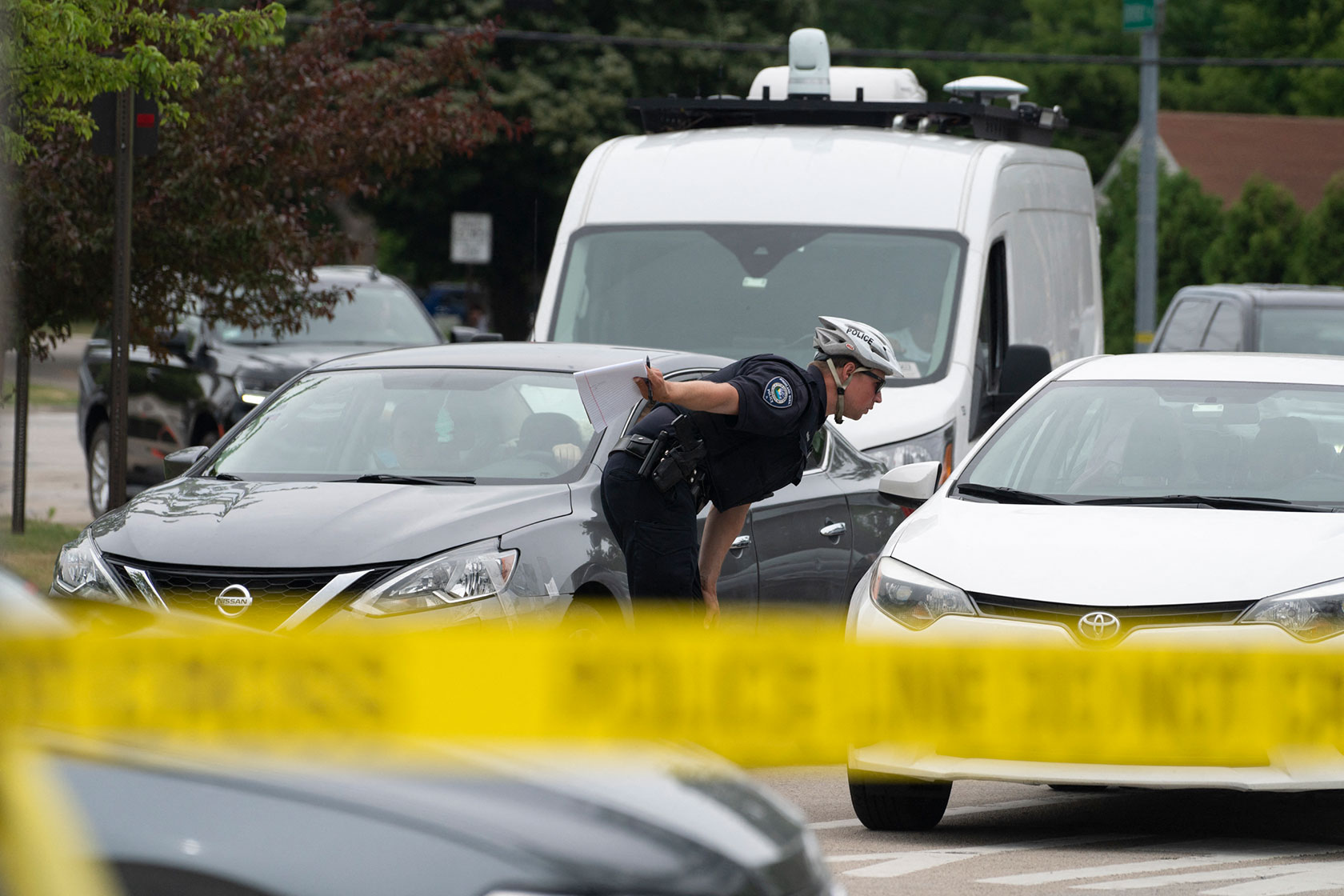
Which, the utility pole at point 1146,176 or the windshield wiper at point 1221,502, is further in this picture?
the utility pole at point 1146,176

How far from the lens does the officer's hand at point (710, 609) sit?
7074 millimetres

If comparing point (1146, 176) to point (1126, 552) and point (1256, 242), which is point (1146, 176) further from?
point (1126, 552)

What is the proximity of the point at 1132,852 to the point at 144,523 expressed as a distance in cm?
344

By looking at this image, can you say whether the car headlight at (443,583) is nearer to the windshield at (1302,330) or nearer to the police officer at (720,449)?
the police officer at (720,449)

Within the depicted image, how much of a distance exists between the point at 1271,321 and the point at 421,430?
30.4ft

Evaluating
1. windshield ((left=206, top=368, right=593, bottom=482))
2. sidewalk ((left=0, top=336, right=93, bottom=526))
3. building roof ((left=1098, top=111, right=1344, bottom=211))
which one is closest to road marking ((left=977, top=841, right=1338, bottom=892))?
windshield ((left=206, top=368, right=593, bottom=482))

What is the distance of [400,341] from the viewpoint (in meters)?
17.0

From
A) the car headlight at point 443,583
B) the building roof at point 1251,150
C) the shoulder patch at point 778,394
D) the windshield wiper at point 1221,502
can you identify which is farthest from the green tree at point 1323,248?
the car headlight at point 443,583

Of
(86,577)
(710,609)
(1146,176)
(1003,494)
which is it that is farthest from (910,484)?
(1146,176)

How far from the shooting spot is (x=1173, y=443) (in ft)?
25.2

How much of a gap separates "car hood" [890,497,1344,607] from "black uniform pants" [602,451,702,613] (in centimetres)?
69

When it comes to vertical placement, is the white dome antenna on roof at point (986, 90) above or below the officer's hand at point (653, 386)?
above

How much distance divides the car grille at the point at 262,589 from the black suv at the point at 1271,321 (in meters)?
9.63

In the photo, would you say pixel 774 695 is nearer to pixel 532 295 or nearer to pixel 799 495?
pixel 799 495
